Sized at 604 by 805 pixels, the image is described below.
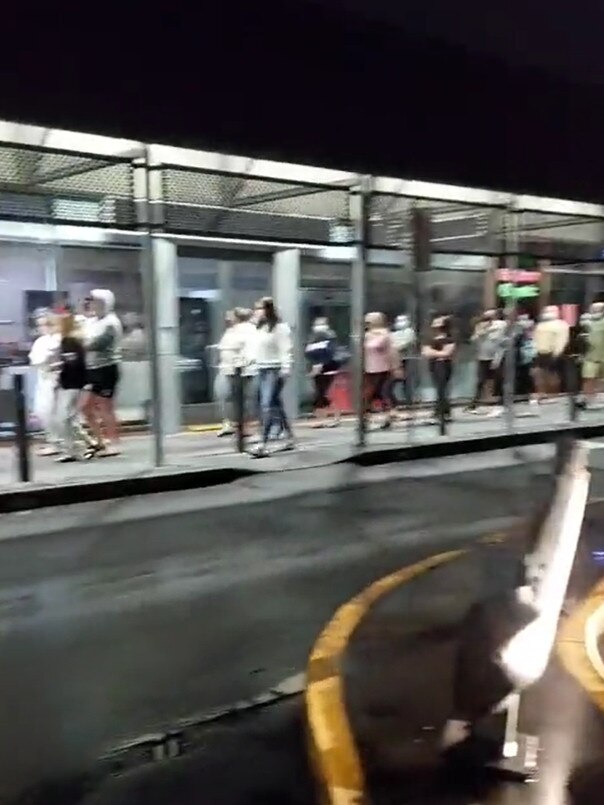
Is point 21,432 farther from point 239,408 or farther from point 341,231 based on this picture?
point 341,231

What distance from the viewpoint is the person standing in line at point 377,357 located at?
13.5 metres

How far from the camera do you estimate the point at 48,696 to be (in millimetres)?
4473

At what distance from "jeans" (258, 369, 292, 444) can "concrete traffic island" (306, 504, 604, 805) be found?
573 centimetres

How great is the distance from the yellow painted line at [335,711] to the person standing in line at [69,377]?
17.5 feet

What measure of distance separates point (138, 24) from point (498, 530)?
4663mm

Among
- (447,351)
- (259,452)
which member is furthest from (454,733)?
(447,351)

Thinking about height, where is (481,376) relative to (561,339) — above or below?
below

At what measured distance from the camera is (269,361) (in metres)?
11.7

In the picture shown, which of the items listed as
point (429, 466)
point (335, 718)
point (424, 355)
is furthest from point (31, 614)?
point (424, 355)

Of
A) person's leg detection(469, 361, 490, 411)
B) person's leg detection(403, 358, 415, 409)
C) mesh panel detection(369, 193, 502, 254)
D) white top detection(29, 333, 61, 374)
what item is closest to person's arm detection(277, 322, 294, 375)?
mesh panel detection(369, 193, 502, 254)

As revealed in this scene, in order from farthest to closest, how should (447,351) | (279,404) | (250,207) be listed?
1. (447,351)
2. (279,404)
3. (250,207)

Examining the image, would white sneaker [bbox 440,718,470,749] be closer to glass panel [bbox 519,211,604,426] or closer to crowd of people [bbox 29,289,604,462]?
crowd of people [bbox 29,289,604,462]

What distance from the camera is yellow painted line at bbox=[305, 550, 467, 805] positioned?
11.4 feet

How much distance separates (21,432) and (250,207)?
4.14 metres
